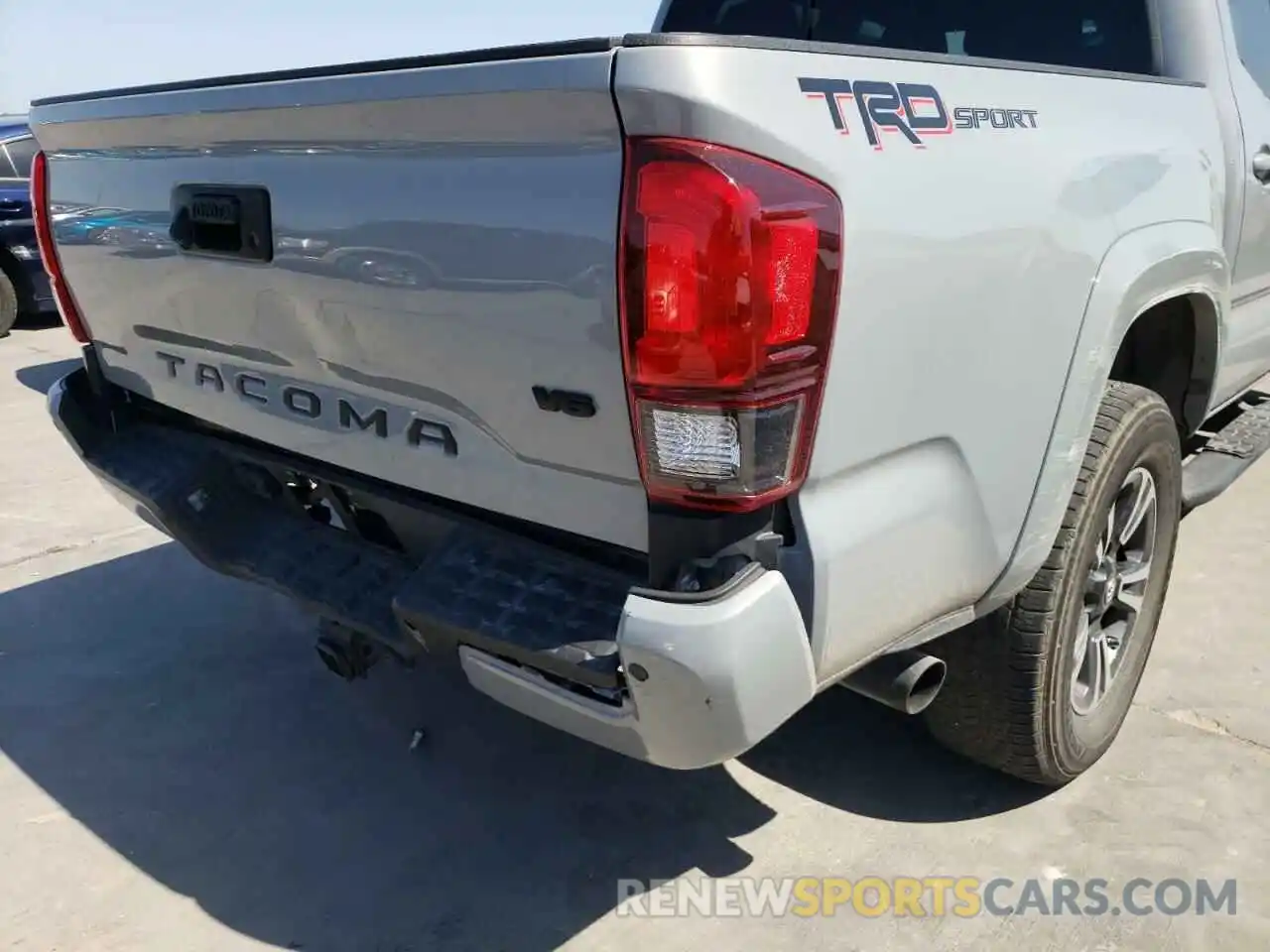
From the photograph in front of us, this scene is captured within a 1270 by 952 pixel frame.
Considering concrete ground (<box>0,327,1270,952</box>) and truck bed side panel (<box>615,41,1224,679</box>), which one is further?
concrete ground (<box>0,327,1270,952</box>)

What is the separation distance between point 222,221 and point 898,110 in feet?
4.49

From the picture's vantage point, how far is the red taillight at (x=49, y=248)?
2.85 metres

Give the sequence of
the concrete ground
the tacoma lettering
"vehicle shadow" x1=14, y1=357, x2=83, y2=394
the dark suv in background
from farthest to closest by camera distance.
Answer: the dark suv in background < "vehicle shadow" x1=14, y1=357, x2=83, y2=394 < the concrete ground < the tacoma lettering

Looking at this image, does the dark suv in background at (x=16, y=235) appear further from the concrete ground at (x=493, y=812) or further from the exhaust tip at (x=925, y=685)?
the exhaust tip at (x=925, y=685)

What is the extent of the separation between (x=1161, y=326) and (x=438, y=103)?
84.4 inches

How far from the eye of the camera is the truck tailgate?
5.69ft

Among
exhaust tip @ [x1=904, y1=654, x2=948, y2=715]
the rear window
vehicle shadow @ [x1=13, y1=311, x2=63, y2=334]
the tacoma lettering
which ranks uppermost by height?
the rear window

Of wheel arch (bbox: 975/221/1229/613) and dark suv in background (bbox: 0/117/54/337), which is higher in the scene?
wheel arch (bbox: 975/221/1229/613)

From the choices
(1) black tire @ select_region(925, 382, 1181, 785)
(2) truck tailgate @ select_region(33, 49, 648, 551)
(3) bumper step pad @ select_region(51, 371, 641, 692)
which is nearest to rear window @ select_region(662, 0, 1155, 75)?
(1) black tire @ select_region(925, 382, 1181, 785)

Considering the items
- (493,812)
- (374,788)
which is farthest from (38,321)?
(493,812)

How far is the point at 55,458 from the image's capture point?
561 centimetres

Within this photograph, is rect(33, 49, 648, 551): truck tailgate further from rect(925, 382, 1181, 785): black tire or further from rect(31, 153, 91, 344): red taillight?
rect(925, 382, 1181, 785): black tire

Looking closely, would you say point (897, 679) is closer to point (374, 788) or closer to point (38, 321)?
point (374, 788)

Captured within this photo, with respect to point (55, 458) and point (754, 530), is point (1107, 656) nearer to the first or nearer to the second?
point (754, 530)
